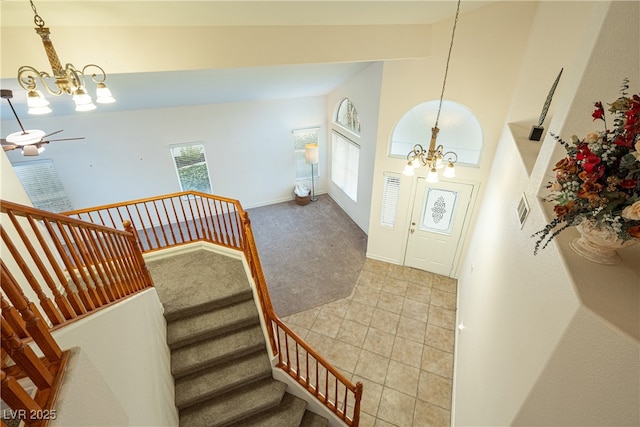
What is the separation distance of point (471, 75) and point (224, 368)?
4605 millimetres

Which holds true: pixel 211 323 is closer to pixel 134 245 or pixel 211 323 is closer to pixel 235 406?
pixel 235 406

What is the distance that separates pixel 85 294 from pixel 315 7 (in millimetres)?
3106

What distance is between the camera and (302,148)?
7.68m

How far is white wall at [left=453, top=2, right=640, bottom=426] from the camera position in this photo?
1.24m

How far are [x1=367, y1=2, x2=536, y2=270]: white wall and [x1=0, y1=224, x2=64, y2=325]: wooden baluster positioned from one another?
14.3ft

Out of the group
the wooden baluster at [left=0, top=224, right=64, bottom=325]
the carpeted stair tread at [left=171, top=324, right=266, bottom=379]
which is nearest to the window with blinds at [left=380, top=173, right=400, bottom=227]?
the carpeted stair tread at [left=171, top=324, right=266, bottom=379]

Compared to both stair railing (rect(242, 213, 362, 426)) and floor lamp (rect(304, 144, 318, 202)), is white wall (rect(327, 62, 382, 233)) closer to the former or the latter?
floor lamp (rect(304, 144, 318, 202))

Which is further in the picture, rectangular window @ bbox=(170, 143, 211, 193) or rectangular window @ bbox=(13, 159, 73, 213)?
rectangular window @ bbox=(170, 143, 211, 193)

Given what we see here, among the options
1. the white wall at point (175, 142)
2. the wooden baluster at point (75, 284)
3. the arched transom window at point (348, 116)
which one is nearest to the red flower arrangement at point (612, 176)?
the wooden baluster at point (75, 284)

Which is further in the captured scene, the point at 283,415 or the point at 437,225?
the point at 437,225

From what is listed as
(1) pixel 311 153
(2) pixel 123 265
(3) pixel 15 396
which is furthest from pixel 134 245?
(1) pixel 311 153

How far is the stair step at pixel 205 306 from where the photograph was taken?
131 inches

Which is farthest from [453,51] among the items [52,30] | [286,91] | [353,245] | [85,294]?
[85,294]

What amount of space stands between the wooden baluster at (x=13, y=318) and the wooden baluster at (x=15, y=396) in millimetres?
237
